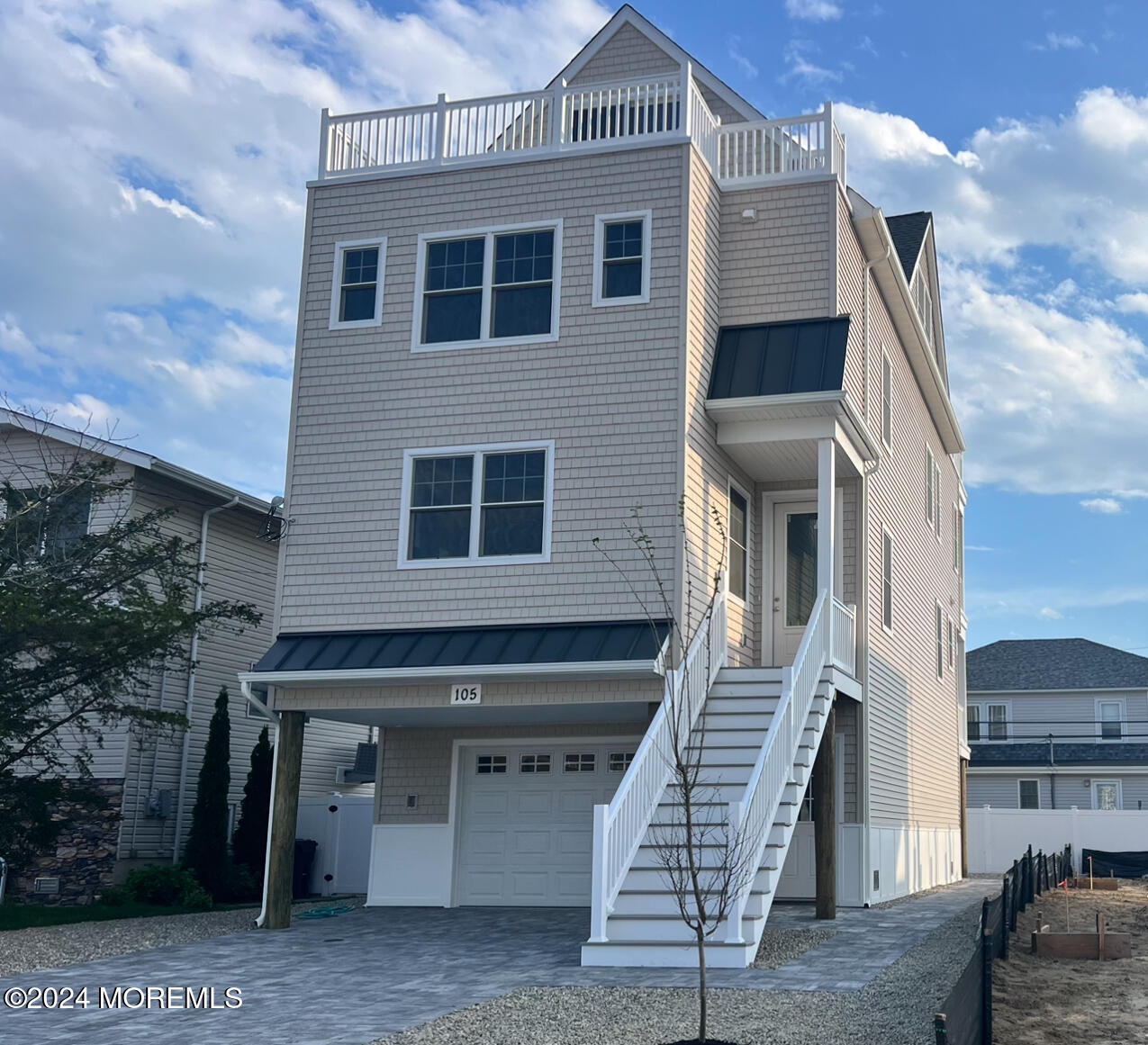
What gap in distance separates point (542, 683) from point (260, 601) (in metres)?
10.0

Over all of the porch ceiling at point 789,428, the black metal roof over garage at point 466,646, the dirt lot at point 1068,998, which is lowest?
the dirt lot at point 1068,998

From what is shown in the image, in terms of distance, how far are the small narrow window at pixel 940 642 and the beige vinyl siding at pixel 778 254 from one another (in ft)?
38.0

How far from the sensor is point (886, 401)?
21.3 metres

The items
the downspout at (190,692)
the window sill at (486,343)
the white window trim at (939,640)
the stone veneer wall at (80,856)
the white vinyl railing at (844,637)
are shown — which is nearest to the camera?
the white vinyl railing at (844,637)

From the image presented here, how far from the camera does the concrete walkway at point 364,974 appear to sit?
30.5 feet

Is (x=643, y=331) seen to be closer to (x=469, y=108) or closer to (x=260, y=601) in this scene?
(x=469, y=108)

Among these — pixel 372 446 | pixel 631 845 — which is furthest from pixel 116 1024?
pixel 372 446

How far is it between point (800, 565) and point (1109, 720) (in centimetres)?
3120

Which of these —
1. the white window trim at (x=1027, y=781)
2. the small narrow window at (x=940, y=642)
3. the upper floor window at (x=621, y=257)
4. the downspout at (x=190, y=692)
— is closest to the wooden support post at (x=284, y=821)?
the downspout at (x=190, y=692)

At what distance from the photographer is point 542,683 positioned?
15.4 metres

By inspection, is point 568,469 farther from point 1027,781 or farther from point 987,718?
point 987,718

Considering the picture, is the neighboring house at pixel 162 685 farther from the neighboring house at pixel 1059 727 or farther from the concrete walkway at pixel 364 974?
the neighboring house at pixel 1059 727

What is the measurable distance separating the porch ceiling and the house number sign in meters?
4.42

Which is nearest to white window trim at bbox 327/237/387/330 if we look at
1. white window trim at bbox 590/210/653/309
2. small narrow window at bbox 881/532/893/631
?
white window trim at bbox 590/210/653/309
